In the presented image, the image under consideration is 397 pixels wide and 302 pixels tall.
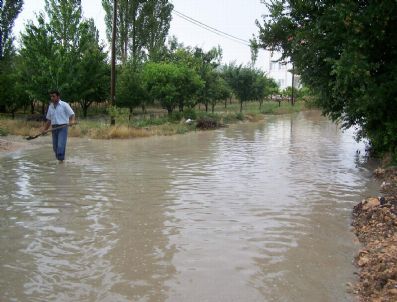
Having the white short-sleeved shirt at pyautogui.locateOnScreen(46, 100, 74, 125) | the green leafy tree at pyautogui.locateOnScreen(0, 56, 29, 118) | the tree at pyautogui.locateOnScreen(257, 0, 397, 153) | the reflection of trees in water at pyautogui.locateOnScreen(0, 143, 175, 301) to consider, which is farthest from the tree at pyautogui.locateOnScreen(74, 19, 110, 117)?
the reflection of trees in water at pyautogui.locateOnScreen(0, 143, 175, 301)

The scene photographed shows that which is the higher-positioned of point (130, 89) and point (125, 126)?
point (130, 89)

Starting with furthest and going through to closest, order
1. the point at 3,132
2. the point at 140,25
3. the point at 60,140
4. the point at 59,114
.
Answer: the point at 140,25 < the point at 3,132 < the point at 60,140 < the point at 59,114

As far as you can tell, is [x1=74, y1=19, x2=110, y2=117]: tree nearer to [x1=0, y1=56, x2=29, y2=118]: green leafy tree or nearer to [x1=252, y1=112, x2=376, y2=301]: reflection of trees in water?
[x1=0, y1=56, x2=29, y2=118]: green leafy tree

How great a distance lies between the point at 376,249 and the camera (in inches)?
211

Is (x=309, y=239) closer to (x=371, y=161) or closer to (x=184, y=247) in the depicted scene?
(x=184, y=247)

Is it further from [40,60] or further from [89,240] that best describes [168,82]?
[89,240]

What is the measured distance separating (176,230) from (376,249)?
267 centimetres

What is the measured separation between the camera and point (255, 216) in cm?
726

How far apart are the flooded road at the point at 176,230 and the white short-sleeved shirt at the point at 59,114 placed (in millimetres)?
1204

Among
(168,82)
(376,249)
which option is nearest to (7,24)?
(168,82)

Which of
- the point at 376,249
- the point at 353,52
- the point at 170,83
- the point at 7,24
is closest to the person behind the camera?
the point at 376,249

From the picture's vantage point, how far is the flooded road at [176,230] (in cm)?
459

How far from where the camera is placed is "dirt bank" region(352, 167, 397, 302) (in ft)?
14.1

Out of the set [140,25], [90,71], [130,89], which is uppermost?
[140,25]
